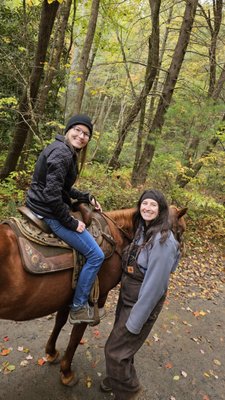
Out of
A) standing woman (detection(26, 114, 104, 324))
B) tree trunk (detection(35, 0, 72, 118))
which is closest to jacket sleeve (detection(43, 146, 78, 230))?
standing woman (detection(26, 114, 104, 324))

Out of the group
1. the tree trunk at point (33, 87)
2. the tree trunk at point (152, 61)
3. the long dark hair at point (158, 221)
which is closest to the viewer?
the long dark hair at point (158, 221)

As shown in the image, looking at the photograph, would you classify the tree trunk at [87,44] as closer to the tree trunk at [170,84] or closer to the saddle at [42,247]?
the tree trunk at [170,84]

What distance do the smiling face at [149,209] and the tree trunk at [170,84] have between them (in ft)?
18.6

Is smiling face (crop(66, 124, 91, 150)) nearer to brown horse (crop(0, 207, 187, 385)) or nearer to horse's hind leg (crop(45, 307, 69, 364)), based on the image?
brown horse (crop(0, 207, 187, 385))

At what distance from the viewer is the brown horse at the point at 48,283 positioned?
2.32 metres

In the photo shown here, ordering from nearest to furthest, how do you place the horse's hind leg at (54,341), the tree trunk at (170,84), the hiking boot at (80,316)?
the hiking boot at (80,316), the horse's hind leg at (54,341), the tree trunk at (170,84)

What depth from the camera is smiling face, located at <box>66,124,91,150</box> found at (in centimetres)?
258

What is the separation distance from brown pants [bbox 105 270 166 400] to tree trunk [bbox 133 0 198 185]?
5.91 metres

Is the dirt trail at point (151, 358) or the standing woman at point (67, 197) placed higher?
the standing woman at point (67, 197)

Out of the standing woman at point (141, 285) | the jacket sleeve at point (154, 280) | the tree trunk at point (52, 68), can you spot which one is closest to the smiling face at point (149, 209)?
the standing woman at point (141, 285)

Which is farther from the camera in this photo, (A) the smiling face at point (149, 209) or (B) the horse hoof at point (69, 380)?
(B) the horse hoof at point (69, 380)

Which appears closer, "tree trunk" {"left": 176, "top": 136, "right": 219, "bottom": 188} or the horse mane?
the horse mane

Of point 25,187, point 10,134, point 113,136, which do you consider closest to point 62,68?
point 10,134

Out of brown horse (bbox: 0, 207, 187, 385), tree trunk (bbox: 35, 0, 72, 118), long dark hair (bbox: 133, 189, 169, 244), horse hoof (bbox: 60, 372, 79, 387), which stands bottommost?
horse hoof (bbox: 60, 372, 79, 387)
